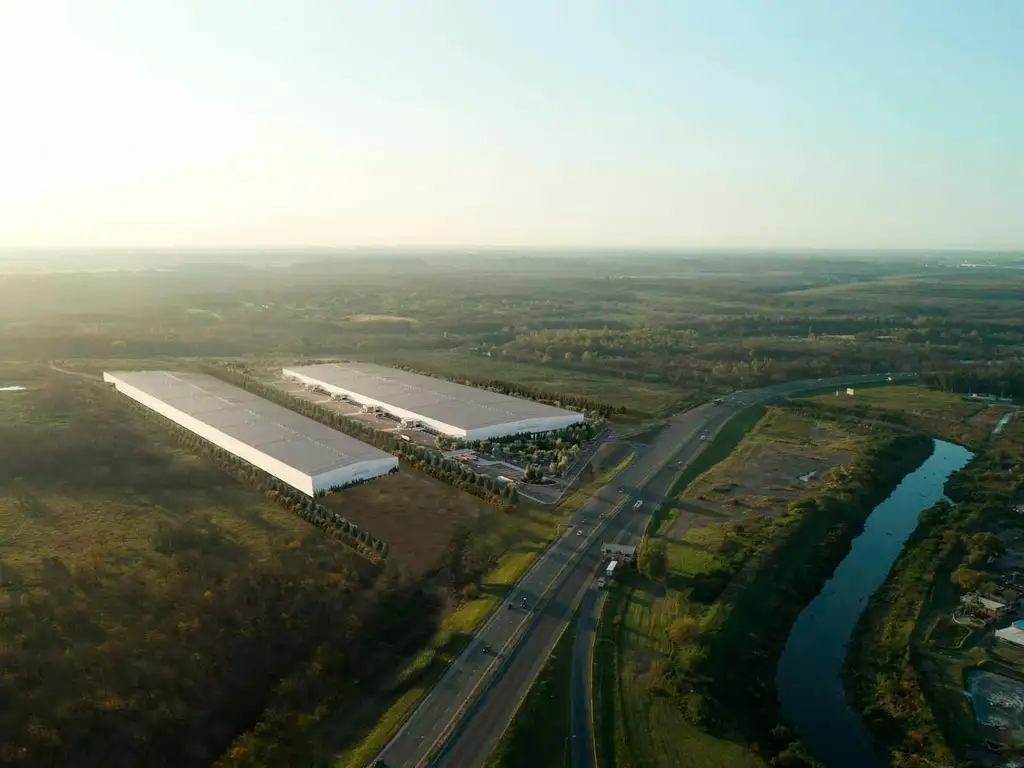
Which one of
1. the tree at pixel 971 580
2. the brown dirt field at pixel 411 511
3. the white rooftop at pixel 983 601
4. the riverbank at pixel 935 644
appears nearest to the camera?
the riverbank at pixel 935 644

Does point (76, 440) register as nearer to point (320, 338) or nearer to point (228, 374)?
point (228, 374)

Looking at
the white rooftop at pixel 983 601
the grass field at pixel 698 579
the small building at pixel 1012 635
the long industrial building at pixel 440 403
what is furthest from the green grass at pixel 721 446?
the small building at pixel 1012 635

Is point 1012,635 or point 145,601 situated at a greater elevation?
point 145,601

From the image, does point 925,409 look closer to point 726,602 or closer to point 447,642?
point 726,602

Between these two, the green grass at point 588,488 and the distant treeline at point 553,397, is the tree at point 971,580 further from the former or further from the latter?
the distant treeline at point 553,397

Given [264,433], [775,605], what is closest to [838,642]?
[775,605]

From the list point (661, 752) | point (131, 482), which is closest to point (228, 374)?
point (131, 482)
